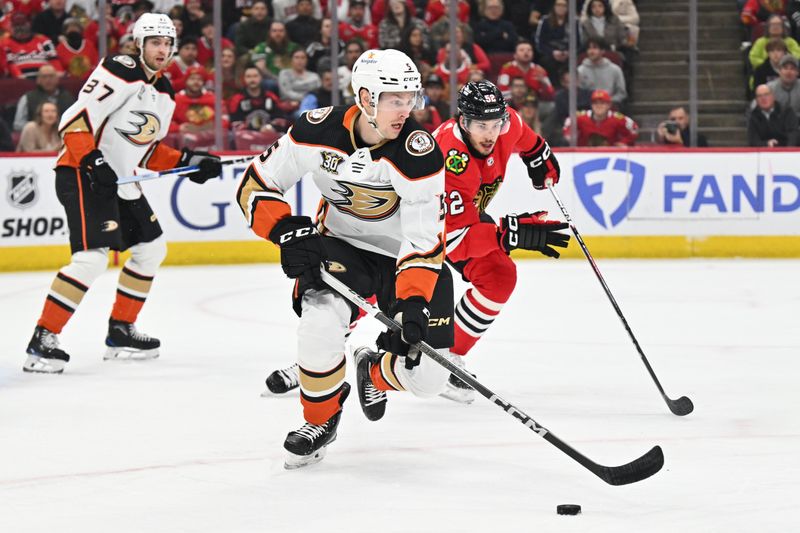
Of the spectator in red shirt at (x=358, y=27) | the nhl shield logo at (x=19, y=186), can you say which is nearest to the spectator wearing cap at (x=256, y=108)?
the spectator in red shirt at (x=358, y=27)

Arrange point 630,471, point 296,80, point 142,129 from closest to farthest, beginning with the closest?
point 630,471 < point 142,129 < point 296,80

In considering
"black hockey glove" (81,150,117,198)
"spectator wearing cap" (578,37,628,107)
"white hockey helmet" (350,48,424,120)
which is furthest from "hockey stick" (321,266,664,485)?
"spectator wearing cap" (578,37,628,107)

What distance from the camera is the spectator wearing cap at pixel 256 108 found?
27.0 feet

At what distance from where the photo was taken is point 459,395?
409cm

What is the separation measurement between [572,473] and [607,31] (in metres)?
→ 5.73

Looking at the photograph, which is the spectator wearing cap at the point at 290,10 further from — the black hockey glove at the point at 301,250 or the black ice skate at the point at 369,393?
the black hockey glove at the point at 301,250

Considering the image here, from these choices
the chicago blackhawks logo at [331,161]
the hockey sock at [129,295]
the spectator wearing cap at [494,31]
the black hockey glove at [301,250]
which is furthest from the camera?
the spectator wearing cap at [494,31]

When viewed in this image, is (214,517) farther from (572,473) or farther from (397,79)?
(397,79)

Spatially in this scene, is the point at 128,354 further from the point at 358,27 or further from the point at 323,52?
the point at 358,27

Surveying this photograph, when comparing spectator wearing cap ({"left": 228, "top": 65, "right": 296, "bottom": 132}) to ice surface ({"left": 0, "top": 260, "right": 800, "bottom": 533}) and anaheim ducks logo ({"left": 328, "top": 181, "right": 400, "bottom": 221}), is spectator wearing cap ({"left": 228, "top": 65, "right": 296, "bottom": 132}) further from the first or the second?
anaheim ducks logo ({"left": 328, "top": 181, "right": 400, "bottom": 221})

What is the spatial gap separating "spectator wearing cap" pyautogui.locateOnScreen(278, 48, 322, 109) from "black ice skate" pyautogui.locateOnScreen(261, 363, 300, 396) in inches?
172

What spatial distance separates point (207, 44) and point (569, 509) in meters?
6.06

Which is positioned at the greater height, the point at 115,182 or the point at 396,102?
the point at 396,102

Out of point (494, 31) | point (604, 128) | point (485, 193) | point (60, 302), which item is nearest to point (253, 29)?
point (494, 31)
